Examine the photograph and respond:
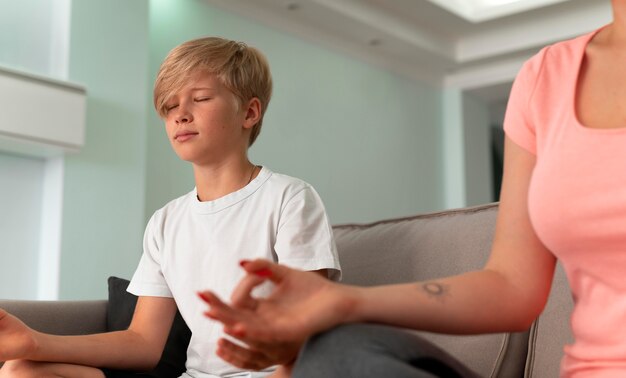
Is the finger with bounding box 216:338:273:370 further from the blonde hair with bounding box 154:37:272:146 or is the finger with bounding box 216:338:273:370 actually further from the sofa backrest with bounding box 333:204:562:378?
the blonde hair with bounding box 154:37:272:146

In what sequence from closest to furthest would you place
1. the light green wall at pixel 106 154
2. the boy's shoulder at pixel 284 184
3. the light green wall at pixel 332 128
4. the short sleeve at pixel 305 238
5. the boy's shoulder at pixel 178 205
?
the short sleeve at pixel 305 238 → the boy's shoulder at pixel 284 184 → the boy's shoulder at pixel 178 205 → the light green wall at pixel 106 154 → the light green wall at pixel 332 128

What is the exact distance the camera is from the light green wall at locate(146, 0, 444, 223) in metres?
4.39

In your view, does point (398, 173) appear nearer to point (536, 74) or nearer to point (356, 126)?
point (356, 126)

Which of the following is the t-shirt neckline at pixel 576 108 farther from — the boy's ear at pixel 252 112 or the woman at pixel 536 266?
the boy's ear at pixel 252 112

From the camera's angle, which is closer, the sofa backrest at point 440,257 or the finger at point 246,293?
the finger at point 246,293

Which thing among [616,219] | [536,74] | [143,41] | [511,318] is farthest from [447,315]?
[143,41]

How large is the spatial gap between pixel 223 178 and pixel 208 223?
95 mm

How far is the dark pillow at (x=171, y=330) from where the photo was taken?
1.74 metres

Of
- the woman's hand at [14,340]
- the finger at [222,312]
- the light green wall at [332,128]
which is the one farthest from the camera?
the light green wall at [332,128]

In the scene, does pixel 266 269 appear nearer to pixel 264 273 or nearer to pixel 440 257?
pixel 264 273

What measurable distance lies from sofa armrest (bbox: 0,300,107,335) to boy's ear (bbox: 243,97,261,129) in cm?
59

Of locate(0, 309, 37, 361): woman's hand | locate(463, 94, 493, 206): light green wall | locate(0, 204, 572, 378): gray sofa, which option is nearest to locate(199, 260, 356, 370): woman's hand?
locate(0, 309, 37, 361): woman's hand

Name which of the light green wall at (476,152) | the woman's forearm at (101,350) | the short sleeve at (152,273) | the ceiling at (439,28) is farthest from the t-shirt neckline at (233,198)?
the light green wall at (476,152)

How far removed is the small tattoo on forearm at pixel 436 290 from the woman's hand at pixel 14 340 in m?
0.73
